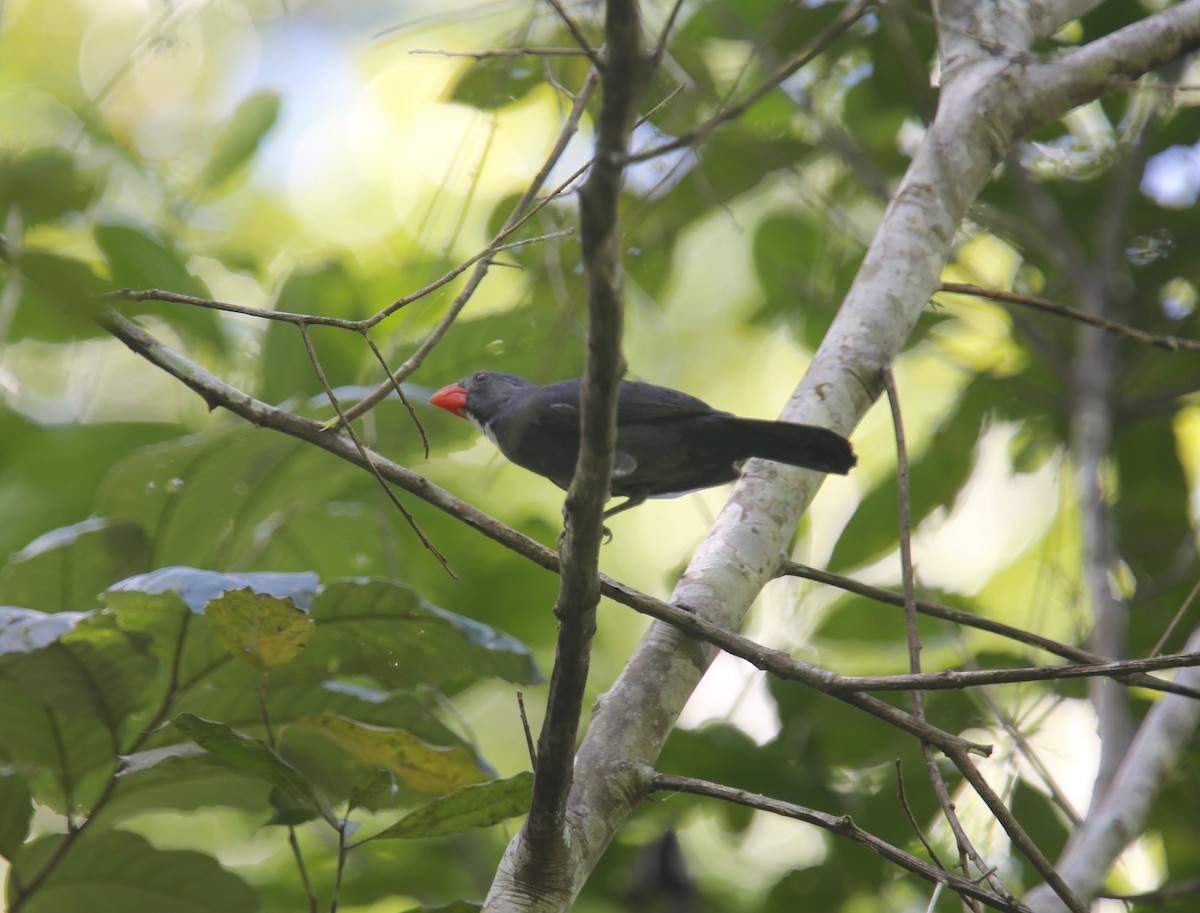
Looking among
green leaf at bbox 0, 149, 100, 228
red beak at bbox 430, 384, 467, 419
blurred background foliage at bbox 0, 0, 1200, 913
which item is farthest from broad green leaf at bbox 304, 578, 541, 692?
green leaf at bbox 0, 149, 100, 228

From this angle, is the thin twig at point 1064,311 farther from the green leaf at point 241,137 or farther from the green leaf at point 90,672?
the green leaf at point 241,137

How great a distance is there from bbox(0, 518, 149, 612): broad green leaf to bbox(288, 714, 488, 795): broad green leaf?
2.30ft

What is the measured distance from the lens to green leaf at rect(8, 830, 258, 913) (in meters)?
2.45

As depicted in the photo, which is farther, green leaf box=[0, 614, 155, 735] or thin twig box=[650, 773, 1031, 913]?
green leaf box=[0, 614, 155, 735]

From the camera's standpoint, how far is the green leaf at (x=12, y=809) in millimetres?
2324

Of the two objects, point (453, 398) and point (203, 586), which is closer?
point (203, 586)

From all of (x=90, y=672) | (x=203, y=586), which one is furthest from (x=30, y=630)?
(x=203, y=586)

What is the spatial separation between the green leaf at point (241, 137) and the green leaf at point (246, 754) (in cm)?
286

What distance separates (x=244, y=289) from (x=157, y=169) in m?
0.67

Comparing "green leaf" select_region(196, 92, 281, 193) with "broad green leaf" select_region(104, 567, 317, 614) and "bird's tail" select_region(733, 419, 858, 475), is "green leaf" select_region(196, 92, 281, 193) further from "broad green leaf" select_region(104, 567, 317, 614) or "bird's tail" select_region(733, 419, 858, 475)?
"bird's tail" select_region(733, 419, 858, 475)

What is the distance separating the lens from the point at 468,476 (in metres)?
4.73

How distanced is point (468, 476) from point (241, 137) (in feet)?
5.66

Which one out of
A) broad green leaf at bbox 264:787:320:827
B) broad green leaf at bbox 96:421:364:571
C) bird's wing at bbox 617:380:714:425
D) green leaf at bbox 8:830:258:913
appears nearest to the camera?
broad green leaf at bbox 264:787:320:827

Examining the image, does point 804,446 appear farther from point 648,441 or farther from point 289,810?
point 289,810
